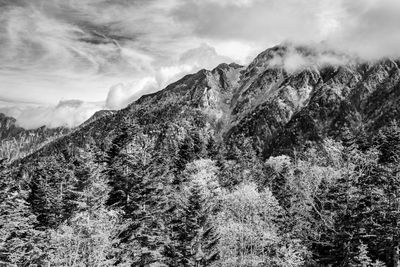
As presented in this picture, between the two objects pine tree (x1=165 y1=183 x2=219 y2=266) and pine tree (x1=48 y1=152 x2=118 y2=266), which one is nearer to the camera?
pine tree (x1=48 y1=152 x2=118 y2=266)

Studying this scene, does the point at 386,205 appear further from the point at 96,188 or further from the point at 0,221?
the point at 0,221

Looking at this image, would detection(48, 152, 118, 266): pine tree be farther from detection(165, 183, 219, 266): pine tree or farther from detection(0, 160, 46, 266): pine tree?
detection(165, 183, 219, 266): pine tree

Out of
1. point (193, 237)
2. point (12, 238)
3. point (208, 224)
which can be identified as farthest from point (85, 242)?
point (12, 238)

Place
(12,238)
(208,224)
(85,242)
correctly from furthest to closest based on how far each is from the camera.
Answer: (12,238)
(208,224)
(85,242)

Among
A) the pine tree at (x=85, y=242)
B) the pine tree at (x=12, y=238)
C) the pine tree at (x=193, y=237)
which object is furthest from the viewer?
the pine tree at (x=193, y=237)

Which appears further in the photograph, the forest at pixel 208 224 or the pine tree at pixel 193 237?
the pine tree at pixel 193 237

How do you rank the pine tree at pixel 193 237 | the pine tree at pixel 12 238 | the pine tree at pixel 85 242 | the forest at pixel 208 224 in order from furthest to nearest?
1. the pine tree at pixel 193 237
2. the pine tree at pixel 12 238
3. the forest at pixel 208 224
4. the pine tree at pixel 85 242

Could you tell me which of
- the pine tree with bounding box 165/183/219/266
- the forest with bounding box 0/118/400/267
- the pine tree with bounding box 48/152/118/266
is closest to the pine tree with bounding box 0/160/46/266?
the forest with bounding box 0/118/400/267

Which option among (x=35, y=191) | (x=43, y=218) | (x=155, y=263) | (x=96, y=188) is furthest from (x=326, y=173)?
(x=35, y=191)

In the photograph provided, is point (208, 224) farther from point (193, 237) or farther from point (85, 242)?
point (85, 242)

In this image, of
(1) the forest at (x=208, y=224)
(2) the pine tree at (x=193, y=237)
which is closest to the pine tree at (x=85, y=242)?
(1) the forest at (x=208, y=224)

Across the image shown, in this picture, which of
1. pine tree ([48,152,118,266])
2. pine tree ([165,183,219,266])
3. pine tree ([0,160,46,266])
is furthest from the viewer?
pine tree ([165,183,219,266])

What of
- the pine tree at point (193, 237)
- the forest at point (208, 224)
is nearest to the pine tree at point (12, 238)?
the forest at point (208, 224)

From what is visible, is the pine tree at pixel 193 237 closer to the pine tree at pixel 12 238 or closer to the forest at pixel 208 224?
the forest at pixel 208 224
